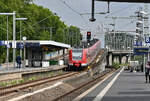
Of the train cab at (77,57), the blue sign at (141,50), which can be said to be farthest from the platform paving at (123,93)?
the blue sign at (141,50)

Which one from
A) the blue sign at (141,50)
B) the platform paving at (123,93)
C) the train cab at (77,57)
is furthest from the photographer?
the blue sign at (141,50)

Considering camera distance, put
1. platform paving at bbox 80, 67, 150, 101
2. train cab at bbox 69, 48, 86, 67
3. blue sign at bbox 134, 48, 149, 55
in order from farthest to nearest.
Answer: blue sign at bbox 134, 48, 149, 55 < train cab at bbox 69, 48, 86, 67 < platform paving at bbox 80, 67, 150, 101

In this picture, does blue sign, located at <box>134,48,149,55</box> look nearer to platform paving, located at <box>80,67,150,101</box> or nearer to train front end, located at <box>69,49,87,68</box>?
train front end, located at <box>69,49,87,68</box>

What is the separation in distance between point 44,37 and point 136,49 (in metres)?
34.2

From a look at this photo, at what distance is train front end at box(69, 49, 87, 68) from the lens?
53.8 metres

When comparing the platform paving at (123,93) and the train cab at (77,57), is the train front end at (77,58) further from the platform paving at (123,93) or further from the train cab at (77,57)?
the platform paving at (123,93)

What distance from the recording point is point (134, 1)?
49.2ft

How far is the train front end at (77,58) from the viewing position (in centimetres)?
5381

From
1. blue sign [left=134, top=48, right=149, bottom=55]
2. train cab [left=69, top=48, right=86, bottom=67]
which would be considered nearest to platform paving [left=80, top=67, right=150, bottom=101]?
train cab [left=69, top=48, right=86, bottom=67]

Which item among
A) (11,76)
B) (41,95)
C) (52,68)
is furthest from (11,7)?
(41,95)

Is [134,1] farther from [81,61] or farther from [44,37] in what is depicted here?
[44,37]

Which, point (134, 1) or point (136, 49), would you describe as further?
point (136, 49)

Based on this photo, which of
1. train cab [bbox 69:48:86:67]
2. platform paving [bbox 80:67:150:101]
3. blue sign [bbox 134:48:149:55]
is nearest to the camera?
platform paving [bbox 80:67:150:101]

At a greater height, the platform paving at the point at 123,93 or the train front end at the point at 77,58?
the train front end at the point at 77,58
